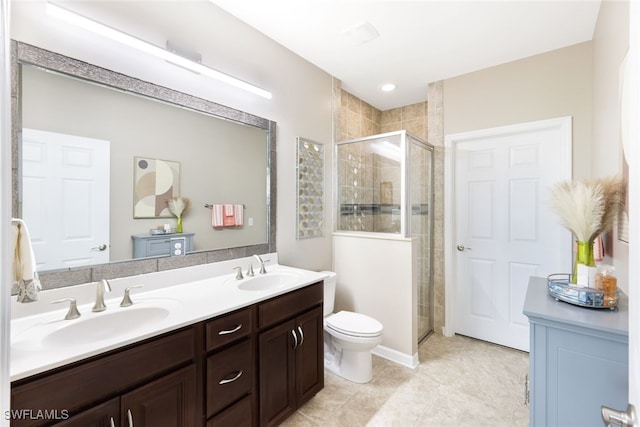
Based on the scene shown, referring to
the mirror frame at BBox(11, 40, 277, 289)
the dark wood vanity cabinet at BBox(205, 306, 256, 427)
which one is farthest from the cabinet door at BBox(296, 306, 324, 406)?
the mirror frame at BBox(11, 40, 277, 289)

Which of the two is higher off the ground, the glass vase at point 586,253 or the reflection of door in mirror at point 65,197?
the reflection of door in mirror at point 65,197

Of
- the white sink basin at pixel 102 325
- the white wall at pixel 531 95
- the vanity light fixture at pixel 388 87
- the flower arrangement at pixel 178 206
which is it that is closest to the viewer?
the white sink basin at pixel 102 325

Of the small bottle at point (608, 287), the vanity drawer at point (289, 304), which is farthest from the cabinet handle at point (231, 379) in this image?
the small bottle at point (608, 287)

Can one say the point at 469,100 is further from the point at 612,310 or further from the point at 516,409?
the point at 516,409

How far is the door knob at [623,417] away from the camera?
52cm

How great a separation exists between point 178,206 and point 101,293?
612 millimetres

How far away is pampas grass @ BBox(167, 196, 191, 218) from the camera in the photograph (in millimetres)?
1709

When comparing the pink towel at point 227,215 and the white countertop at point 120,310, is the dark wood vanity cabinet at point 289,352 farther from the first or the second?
the pink towel at point 227,215

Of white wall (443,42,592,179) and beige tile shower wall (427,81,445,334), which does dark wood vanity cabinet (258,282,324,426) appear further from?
white wall (443,42,592,179)

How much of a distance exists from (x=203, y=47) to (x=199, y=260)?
1.36 m

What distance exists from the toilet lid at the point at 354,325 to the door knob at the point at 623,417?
1.55 meters

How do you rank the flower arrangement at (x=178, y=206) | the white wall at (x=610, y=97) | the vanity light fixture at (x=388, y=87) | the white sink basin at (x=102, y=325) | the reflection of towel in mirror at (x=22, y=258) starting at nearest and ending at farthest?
the reflection of towel in mirror at (x=22, y=258)
the white sink basin at (x=102, y=325)
the white wall at (x=610, y=97)
the flower arrangement at (x=178, y=206)
the vanity light fixture at (x=388, y=87)

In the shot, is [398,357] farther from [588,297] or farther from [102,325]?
[102,325]

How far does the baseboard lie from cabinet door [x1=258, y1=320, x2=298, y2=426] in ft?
3.55
